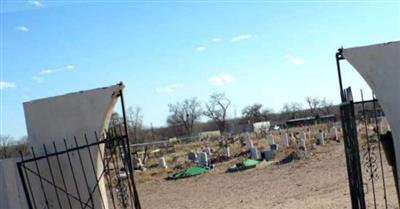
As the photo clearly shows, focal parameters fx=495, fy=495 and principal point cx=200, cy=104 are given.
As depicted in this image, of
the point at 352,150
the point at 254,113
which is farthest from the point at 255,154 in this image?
the point at 254,113

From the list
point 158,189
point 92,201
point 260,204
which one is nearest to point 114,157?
point 92,201

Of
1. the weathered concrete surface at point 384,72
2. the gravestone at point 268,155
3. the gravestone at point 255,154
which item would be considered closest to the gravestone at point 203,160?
the gravestone at point 255,154

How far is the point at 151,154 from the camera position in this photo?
42.8 metres

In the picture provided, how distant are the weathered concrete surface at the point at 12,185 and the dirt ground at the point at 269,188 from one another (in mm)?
7429

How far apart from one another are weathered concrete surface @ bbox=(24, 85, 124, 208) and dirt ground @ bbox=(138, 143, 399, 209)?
22.2ft

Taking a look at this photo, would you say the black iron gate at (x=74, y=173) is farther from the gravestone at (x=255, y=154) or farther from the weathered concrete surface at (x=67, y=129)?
the gravestone at (x=255, y=154)

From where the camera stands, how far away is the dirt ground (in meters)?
13.4

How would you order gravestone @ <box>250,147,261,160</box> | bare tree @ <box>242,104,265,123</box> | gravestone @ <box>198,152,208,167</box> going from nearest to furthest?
gravestone @ <box>250,147,261,160</box>
gravestone @ <box>198,152,208,167</box>
bare tree @ <box>242,104,265,123</box>

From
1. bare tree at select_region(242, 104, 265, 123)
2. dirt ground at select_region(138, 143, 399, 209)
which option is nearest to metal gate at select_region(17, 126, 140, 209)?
dirt ground at select_region(138, 143, 399, 209)

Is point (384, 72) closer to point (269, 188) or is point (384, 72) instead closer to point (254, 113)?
point (269, 188)

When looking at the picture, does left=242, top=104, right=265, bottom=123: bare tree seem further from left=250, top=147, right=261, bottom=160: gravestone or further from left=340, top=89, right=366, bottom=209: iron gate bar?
left=340, top=89, right=366, bottom=209: iron gate bar

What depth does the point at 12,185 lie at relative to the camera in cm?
607

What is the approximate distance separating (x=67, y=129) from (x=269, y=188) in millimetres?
11982

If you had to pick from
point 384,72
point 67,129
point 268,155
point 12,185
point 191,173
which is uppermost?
point 384,72
